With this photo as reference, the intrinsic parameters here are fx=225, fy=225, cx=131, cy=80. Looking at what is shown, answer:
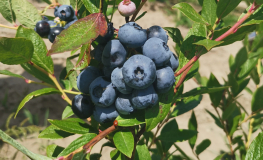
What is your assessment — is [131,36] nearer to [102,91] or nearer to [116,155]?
[102,91]

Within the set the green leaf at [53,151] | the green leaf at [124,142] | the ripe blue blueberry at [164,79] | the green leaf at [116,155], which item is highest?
the ripe blue blueberry at [164,79]

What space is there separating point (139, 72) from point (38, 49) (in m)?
0.42

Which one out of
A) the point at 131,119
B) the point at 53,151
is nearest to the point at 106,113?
the point at 131,119

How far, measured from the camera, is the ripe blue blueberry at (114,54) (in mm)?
609

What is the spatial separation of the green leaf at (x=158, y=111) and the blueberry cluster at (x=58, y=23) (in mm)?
509

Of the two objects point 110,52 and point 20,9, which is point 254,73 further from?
point 20,9

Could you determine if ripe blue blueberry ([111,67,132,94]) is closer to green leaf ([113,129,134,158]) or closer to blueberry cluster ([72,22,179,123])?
blueberry cluster ([72,22,179,123])

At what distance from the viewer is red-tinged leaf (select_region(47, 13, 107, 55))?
507 millimetres

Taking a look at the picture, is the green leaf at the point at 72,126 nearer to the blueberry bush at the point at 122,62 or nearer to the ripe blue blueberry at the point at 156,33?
the blueberry bush at the point at 122,62

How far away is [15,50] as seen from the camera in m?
0.65

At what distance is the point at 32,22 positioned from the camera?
1.05m

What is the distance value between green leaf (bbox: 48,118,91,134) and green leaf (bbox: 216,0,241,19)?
23.7 inches

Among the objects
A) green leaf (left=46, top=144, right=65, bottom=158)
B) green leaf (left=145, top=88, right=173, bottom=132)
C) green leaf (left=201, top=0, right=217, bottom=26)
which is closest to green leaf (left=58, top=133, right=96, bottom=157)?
green leaf (left=145, top=88, right=173, bottom=132)

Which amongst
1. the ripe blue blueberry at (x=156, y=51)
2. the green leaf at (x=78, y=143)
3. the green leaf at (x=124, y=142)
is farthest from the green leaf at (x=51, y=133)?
the ripe blue blueberry at (x=156, y=51)
